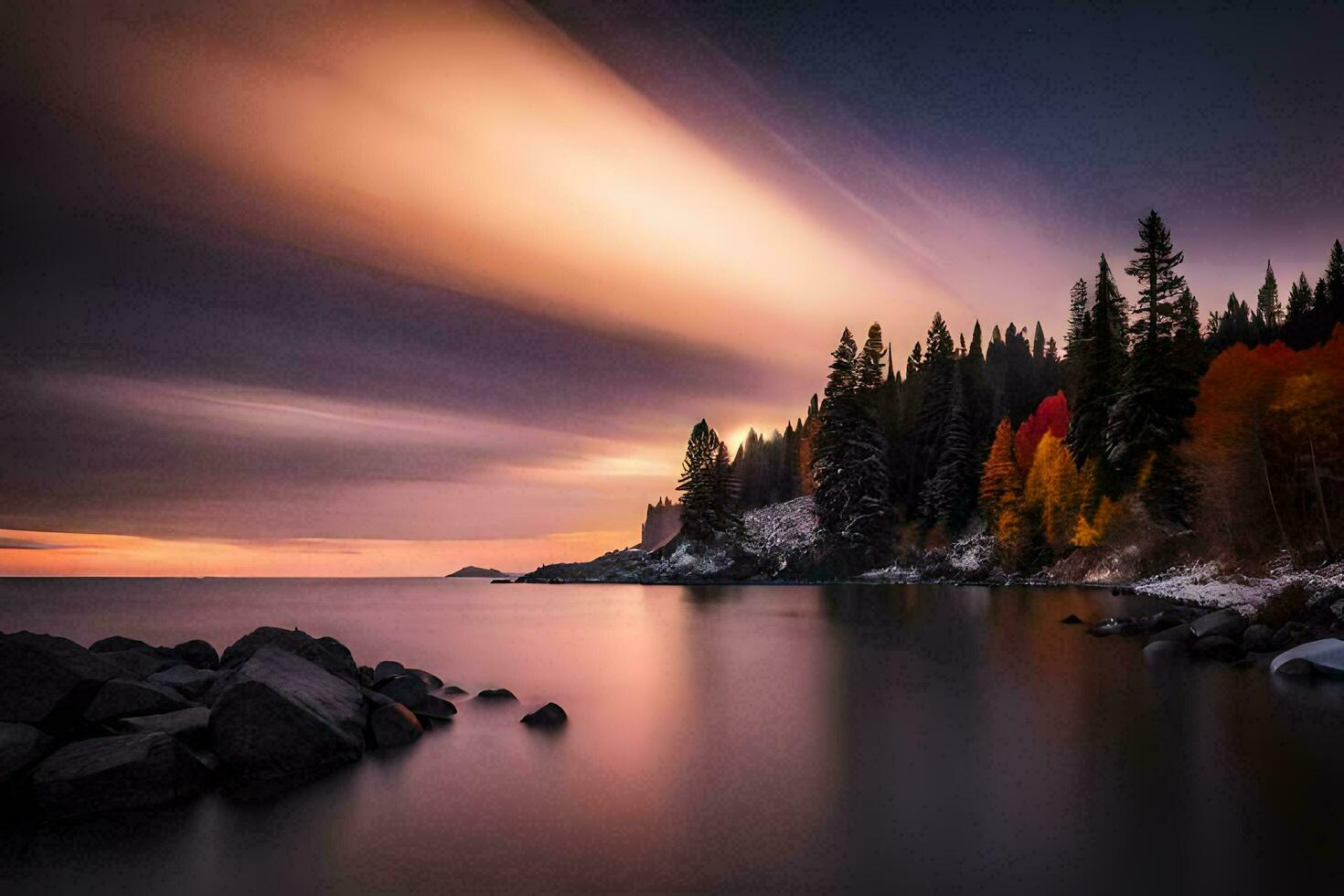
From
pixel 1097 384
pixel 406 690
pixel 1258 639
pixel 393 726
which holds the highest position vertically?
pixel 1097 384

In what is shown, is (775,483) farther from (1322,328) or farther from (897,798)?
(897,798)

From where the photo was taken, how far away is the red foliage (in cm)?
9938

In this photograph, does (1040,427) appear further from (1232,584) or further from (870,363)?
(1232,584)

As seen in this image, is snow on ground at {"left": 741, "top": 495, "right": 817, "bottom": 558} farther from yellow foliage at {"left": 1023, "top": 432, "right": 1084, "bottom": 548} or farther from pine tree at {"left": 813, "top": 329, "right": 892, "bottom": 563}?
yellow foliage at {"left": 1023, "top": 432, "right": 1084, "bottom": 548}

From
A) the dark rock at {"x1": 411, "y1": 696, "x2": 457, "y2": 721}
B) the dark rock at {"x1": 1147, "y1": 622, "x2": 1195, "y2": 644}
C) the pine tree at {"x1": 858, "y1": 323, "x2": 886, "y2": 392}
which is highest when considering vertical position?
the pine tree at {"x1": 858, "y1": 323, "x2": 886, "y2": 392}

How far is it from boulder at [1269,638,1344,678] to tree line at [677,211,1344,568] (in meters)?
21.5

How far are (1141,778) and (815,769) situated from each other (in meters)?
6.42

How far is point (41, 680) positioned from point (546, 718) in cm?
1177

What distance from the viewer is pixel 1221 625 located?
100 ft

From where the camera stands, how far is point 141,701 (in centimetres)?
1595

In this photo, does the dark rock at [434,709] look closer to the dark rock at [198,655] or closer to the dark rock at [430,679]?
the dark rock at [430,679]

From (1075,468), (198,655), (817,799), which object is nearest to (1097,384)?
(1075,468)

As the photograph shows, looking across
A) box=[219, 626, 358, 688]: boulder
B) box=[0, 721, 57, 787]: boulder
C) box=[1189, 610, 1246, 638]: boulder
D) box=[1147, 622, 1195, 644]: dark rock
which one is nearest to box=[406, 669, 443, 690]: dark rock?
box=[219, 626, 358, 688]: boulder

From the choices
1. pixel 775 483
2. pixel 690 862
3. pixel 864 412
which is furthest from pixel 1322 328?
pixel 690 862
